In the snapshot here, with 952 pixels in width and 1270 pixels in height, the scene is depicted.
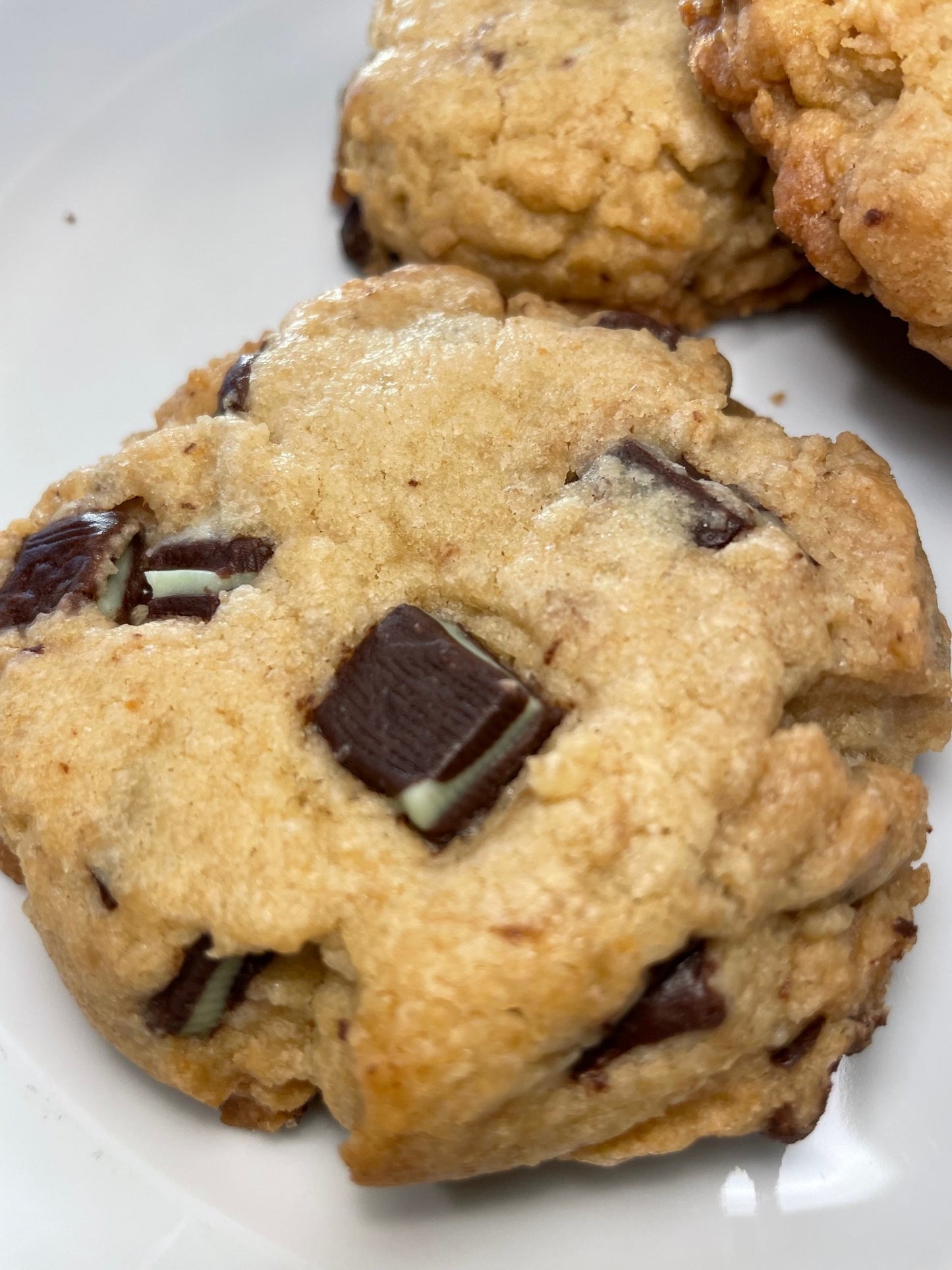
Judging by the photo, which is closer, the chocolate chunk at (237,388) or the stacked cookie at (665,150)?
the stacked cookie at (665,150)

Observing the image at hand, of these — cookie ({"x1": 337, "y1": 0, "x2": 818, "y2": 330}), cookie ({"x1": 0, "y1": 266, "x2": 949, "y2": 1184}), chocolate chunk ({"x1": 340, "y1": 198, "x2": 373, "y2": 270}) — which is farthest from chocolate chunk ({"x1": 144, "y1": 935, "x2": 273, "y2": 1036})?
chocolate chunk ({"x1": 340, "y1": 198, "x2": 373, "y2": 270})

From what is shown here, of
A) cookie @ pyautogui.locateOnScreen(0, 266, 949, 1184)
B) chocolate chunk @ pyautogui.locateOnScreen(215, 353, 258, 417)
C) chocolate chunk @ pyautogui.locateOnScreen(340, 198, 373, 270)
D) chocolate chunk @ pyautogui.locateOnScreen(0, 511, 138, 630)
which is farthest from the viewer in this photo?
chocolate chunk @ pyautogui.locateOnScreen(340, 198, 373, 270)

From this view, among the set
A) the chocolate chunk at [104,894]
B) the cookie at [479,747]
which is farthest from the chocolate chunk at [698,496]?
the chocolate chunk at [104,894]

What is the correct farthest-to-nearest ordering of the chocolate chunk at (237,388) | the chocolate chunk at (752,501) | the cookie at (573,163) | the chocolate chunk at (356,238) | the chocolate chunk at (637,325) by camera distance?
the chocolate chunk at (356,238) → the cookie at (573,163) → the chocolate chunk at (637,325) → the chocolate chunk at (237,388) → the chocolate chunk at (752,501)

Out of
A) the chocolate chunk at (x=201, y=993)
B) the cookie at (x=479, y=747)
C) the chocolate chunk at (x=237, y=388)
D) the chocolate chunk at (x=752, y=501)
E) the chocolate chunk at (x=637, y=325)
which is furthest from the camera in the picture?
the chocolate chunk at (x=637, y=325)

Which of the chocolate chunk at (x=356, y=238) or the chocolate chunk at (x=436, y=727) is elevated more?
the chocolate chunk at (x=356, y=238)

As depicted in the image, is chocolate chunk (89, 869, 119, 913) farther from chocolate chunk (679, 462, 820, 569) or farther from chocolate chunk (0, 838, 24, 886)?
chocolate chunk (679, 462, 820, 569)

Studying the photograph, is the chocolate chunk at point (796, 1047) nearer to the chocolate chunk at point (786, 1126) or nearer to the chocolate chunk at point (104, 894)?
the chocolate chunk at point (786, 1126)
